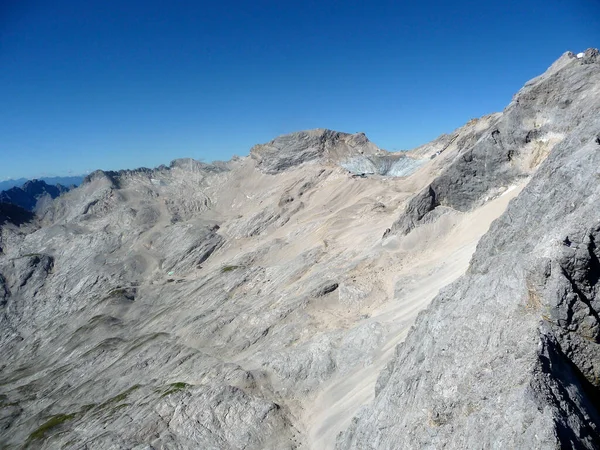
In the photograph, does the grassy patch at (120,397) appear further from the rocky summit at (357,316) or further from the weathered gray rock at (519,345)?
the weathered gray rock at (519,345)

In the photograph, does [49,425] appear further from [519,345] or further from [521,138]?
[521,138]

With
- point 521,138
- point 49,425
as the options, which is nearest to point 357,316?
point 521,138

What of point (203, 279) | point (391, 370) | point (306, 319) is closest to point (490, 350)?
point (391, 370)

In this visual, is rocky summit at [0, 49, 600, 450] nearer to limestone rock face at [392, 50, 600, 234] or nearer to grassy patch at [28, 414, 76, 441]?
limestone rock face at [392, 50, 600, 234]

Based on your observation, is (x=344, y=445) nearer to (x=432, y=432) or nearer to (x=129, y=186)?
(x=432, y=432)

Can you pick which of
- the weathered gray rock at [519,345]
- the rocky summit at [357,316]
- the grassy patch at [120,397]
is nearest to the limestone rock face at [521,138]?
the rocky summit at [357,316]

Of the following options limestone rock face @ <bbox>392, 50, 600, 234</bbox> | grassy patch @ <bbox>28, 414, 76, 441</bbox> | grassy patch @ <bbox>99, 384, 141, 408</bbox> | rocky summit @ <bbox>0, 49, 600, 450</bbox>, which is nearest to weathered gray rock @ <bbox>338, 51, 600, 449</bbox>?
rocky summit @ <bbox>0, 49, 600, 450</bbox>
